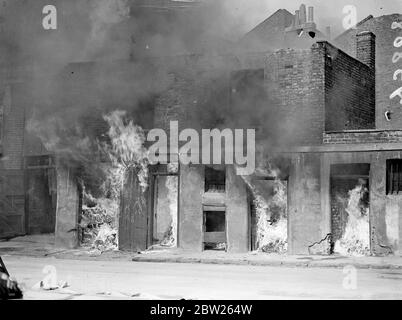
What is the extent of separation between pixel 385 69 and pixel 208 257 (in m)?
11.1

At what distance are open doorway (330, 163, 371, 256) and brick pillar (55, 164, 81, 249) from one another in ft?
25.5

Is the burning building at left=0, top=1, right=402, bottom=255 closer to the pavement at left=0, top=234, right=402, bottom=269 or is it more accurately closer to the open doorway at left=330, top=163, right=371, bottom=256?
the open doorway at left=330, top=163, right=371, bottom=256

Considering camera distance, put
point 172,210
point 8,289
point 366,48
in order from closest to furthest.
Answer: point 8,289
point 172,210
point 366,48

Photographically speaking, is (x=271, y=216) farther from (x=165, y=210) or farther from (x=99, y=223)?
(x=99, y=223)

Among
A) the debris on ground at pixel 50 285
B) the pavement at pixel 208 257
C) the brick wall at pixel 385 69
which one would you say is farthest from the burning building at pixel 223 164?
the debris on ground at pixel 50 285

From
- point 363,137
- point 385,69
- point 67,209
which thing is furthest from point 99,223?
point 385,69

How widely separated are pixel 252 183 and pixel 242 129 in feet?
5.41

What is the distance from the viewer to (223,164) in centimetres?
1530

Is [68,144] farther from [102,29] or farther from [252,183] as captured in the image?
[252,183]

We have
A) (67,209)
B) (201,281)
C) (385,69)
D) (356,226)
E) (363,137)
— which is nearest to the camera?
(201,281)

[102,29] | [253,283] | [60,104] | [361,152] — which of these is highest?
[102,29]
